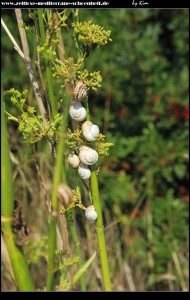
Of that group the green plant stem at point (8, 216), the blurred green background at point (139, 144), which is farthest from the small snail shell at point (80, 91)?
the blurred green background at point (139, 144)

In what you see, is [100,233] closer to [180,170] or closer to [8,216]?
[8,216]

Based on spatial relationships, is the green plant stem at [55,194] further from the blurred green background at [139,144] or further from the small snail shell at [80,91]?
the blurred green background at [139,144]

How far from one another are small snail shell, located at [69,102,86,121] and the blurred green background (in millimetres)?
1044

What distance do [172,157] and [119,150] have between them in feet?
0.78

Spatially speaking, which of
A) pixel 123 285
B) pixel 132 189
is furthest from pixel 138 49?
pixel 123 285

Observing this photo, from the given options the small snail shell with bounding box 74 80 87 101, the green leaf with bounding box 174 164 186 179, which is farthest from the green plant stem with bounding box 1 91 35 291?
the green leaf with bounding box 174 164 186 179

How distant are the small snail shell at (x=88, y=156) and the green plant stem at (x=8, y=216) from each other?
0.85 feet

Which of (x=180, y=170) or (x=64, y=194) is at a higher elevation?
(x=180, y=170)

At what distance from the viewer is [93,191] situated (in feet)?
2.93

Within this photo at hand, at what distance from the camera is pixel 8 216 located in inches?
25.0

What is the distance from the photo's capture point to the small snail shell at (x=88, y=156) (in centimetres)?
88

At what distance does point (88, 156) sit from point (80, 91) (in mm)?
115

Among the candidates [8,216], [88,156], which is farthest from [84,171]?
[8,216]

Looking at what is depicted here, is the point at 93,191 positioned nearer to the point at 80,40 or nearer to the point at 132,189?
the point at 80,40
